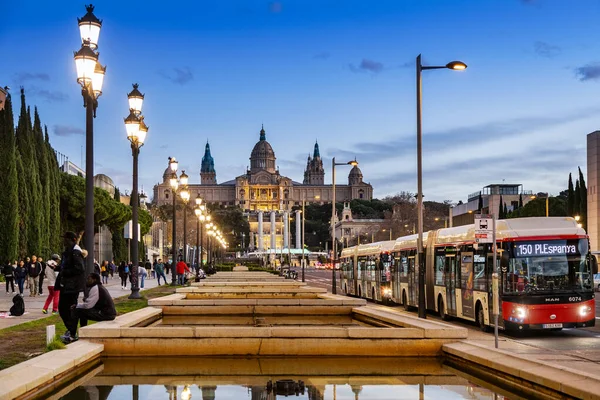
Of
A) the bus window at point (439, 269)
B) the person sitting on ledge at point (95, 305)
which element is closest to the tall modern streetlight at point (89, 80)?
the person sitting on ledge at point (95, 305)

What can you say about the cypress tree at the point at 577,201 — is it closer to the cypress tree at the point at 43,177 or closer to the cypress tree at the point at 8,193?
the cypress tree at the point at 43,177

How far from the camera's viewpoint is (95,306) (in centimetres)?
1431

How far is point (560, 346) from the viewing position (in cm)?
1706

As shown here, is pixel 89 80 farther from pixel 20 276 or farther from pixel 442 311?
pixel 20 276

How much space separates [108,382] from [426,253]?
18.2 metres

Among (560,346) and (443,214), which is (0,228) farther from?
(443,214)

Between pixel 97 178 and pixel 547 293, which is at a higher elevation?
pixel 97 178

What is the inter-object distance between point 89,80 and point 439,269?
44.4ft

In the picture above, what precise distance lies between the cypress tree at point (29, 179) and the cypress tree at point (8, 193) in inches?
84.4

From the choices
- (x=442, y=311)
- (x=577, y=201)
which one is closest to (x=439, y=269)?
(x=442, y=311)

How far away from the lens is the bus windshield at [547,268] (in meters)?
19.3

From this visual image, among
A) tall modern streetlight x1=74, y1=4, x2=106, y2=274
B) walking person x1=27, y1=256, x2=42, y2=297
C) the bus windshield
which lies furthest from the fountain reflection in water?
walking person x1=27, y1=256, x2=42, y2=297

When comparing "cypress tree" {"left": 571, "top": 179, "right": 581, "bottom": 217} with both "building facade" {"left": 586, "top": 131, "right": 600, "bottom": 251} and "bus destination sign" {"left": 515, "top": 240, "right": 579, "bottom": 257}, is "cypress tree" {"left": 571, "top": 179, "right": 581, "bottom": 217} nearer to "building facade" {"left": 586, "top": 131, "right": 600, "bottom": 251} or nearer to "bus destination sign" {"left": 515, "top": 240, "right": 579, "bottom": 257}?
"building facade" {"left": 586, "top": 131, "right": 600, "bottom": 251}

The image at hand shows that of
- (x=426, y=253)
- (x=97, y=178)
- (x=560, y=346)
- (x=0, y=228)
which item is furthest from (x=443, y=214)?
(x=560, y=346)
